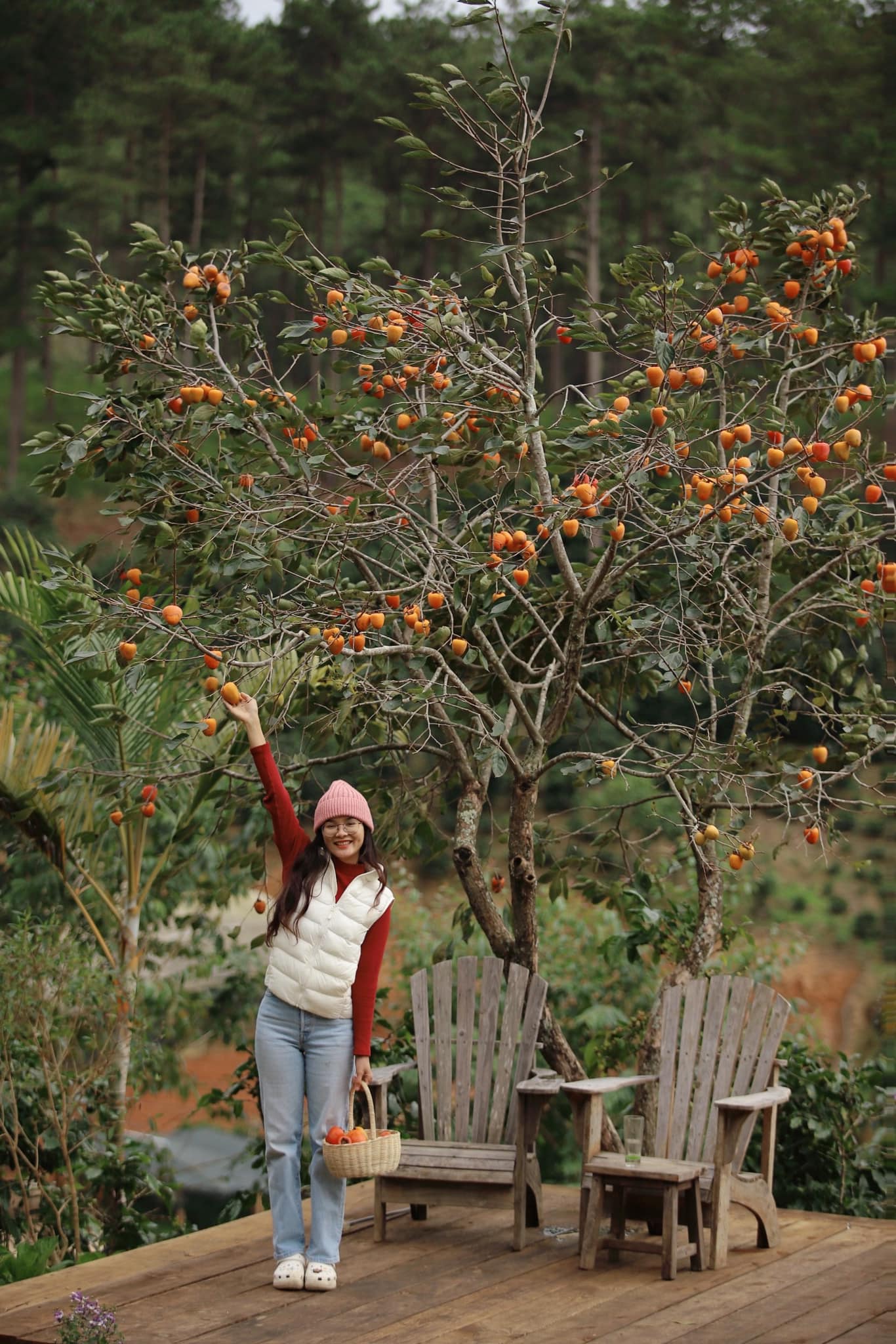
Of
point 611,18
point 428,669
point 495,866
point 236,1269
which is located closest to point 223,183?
point 611,18

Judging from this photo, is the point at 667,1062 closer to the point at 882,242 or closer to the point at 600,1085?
the point at 600,1085

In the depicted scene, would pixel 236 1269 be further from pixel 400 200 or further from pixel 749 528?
pixel 400 200

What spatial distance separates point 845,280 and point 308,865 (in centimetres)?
237

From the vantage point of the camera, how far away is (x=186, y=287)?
389 centimetres

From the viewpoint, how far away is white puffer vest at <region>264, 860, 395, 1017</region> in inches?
136

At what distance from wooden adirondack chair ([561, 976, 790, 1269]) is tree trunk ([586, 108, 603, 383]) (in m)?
16.5

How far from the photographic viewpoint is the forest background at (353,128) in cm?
2052

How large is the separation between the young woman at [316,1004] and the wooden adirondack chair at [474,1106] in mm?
377

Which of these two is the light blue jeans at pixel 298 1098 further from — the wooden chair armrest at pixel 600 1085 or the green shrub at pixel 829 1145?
the green shrub at pixel 829 1145

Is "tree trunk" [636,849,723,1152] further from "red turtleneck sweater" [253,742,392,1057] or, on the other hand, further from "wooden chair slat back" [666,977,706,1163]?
"red turtleneck sweater" [253,742,392,1057]

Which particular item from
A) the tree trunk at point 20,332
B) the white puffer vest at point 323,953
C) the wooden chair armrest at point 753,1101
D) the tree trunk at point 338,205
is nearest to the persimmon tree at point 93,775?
the white puffer vest at point 323,953

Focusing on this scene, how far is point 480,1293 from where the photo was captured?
3.50 meters

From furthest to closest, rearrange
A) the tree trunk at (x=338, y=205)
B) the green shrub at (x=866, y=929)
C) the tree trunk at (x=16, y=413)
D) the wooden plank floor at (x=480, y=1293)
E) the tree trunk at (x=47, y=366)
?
the tree trunk at (x=47, y=366) → the tree trunk at (x=338, y=205) → the tree trunk at (x=16, y=413) → the green shrub at (x=866, y=929) → the wooden plank floor at (x=480, y=1293)

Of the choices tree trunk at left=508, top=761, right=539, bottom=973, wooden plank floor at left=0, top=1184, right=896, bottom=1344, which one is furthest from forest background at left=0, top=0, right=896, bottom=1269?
wooden plank floor at left=0, top=1184, right=896, bottom=1344
